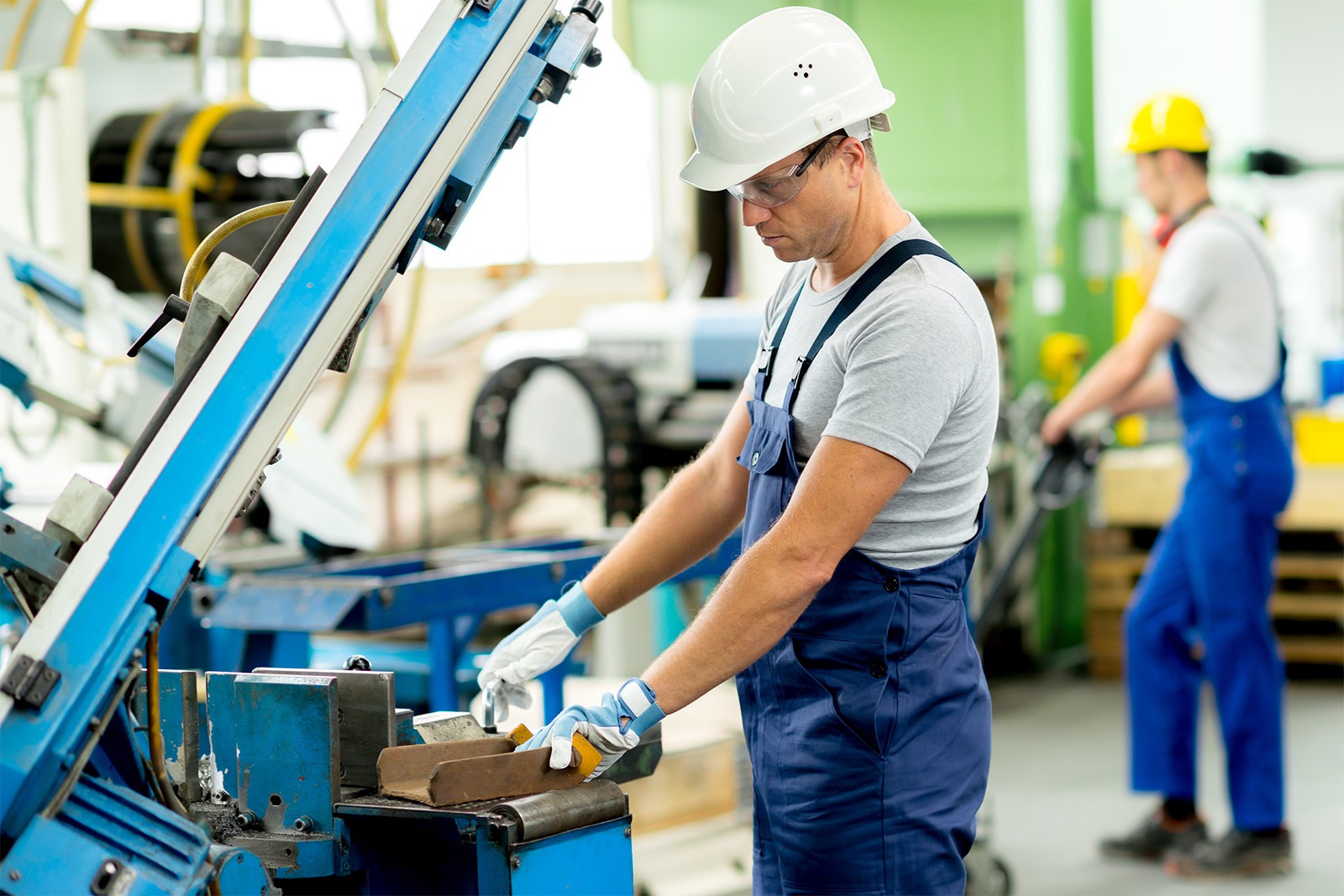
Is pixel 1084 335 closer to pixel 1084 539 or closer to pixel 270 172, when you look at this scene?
pixel 1084 539

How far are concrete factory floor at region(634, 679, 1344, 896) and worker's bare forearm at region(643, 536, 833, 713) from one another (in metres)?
1.64

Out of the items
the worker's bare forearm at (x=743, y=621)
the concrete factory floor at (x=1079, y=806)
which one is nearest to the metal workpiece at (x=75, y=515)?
the worker's bare forearm at (x=743, y=621)

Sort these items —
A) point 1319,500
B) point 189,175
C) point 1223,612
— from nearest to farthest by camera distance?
point 1223,612, point 189,175, point 1319,500

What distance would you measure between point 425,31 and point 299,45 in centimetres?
491

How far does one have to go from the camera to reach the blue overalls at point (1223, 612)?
4242mm

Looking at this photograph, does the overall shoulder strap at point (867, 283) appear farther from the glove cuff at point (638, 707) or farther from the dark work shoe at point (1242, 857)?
the dark work shoe at point (1242, 857)

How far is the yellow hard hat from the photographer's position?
4.47 meters

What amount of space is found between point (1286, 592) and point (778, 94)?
5.33m

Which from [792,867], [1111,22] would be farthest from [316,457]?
[1111,22]

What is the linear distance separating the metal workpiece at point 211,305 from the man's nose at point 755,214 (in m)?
0.68

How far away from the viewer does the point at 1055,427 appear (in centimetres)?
452

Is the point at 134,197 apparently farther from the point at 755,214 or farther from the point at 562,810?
the point at 562,810

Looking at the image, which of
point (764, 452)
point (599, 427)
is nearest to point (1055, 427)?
point (599, 427)

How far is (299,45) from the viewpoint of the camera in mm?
6402
